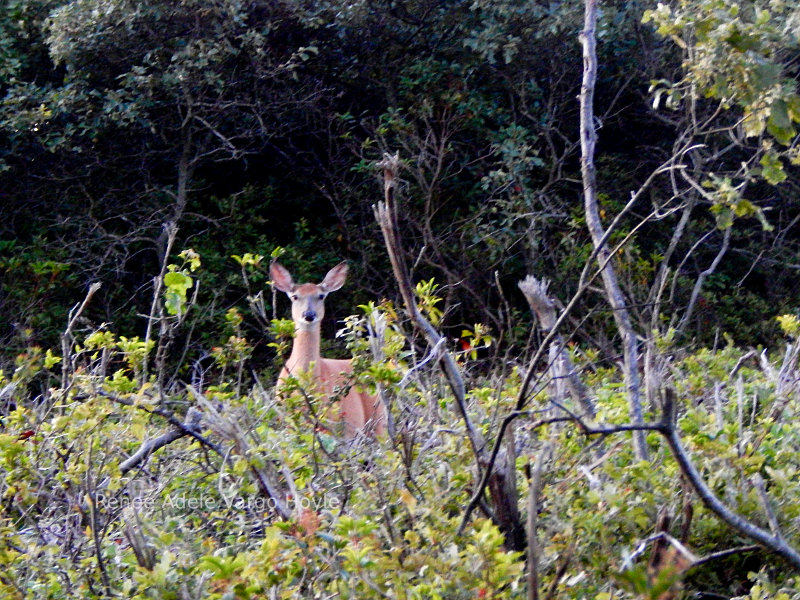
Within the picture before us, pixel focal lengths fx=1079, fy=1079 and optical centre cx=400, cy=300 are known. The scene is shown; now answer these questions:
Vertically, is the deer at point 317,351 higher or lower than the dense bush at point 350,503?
lower

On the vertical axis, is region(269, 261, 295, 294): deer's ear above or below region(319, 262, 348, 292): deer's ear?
above

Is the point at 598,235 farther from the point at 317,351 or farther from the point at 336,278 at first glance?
the point at 336,278

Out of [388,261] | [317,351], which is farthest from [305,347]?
[388,261]

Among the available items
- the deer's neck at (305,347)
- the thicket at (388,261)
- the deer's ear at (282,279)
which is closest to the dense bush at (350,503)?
the thicket at (388,261)

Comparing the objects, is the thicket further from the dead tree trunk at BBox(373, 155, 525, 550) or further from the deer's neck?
the deer's neck

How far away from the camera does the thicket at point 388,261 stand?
3.39m

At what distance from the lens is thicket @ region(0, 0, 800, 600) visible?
339 cm

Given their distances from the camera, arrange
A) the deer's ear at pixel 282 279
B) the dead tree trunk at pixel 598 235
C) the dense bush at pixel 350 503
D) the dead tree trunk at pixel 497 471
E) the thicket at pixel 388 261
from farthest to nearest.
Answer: the deer's ear at pixel 282 279 → the dead tree trunk at pixel 598 235 → the thicket at pixel 388 261 → the dead tree trunk at pixel 497 471 → the dense bush at pixel 350 503

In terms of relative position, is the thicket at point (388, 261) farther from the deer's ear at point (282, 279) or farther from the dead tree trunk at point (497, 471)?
the deer's ear at point (282, 279)

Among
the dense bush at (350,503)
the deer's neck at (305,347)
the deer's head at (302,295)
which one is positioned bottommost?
the deer's neck at (305,347)

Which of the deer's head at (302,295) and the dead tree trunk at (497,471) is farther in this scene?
the deer's head at (302,295)

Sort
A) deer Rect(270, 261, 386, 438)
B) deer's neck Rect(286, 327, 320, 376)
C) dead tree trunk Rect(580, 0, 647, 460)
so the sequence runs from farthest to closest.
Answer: deer's neck Rect(286, 327, 320, 376), deer Rect(270, 261, 386, 438), dead tree trunk Rect(580, 0, 647, 460)

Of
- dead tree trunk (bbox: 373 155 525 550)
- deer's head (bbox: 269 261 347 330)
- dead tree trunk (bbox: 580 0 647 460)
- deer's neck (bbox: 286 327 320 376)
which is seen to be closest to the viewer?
dead tree trunk (bbox: 373 155 525 550)

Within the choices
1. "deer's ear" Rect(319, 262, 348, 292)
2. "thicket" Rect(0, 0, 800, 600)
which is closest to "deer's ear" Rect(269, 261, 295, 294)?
"thicket" Rect(0, 0, 800, 600)
